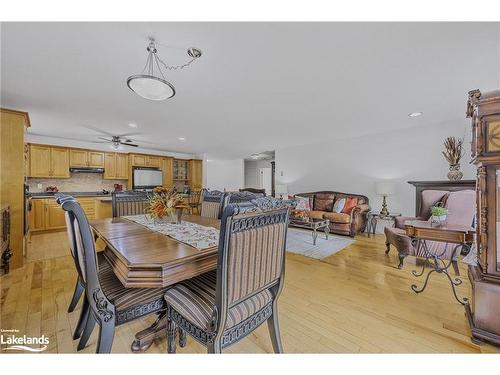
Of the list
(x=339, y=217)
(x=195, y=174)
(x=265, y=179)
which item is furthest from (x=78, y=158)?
(x=265, y=179)

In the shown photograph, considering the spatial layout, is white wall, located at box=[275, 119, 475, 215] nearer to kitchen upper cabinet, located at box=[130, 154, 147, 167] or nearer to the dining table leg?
kitchen upper cabinet, located at box=[130, 154, 147, 167]

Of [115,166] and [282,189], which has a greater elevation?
[115,166]

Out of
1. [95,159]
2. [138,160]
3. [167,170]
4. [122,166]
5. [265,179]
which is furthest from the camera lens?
[265,179]

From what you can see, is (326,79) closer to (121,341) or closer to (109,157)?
(121,341)

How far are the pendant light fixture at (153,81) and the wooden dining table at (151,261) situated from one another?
1.15 meters

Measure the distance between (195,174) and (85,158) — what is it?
3218 millimetres

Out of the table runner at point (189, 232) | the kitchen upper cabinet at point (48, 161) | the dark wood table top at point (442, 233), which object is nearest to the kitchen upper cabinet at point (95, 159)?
the kitchen upper cabinet at point (48, 161)

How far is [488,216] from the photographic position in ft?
4.72

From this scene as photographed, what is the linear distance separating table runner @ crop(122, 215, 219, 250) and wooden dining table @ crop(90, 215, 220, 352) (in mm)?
51

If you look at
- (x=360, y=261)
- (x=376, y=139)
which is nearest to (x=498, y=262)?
(x=360, y=261)

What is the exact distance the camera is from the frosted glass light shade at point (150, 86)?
60.7 inches

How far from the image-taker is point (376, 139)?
4.89m

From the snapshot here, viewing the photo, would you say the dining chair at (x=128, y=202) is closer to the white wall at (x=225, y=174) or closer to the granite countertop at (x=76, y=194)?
the granite countertop at (x=76, y=194)

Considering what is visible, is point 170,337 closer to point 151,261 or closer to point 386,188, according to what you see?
point 151,261
